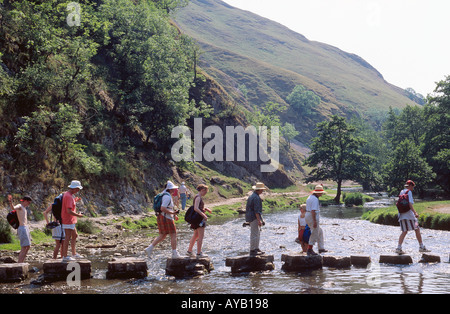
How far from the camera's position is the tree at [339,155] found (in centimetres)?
7425

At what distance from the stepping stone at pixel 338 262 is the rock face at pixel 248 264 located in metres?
2.27

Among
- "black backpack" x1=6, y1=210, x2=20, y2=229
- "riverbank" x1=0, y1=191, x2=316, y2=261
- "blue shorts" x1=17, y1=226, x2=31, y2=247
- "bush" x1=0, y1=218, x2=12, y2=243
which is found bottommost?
"riverbank" x1=0, y1=191, x2=316, y2=261

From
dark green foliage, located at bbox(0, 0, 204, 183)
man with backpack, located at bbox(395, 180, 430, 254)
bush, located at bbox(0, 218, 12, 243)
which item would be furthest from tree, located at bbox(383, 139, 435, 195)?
bush, located at bbox(0, 218, 12, 243)

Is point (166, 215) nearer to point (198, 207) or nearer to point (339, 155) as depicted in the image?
point (198, 207)

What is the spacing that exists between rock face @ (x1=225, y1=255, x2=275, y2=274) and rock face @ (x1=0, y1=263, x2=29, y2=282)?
735 centimetres

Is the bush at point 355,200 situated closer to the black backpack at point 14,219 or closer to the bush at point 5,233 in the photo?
the bush at point 5,233

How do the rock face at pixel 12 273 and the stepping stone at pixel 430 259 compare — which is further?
the stepping stone at pixel 430 259

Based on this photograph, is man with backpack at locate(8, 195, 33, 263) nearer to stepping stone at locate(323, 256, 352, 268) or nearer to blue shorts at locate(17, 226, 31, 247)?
blue shorts at locate(17, 226, 31, 247)

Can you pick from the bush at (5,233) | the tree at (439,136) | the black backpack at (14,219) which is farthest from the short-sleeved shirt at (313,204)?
the tree at (439,136)

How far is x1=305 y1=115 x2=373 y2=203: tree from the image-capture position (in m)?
74.2

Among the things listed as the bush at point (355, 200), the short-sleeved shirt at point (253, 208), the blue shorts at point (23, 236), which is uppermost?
the short-sleeved shirt at point (253, 208)

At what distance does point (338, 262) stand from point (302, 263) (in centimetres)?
158
